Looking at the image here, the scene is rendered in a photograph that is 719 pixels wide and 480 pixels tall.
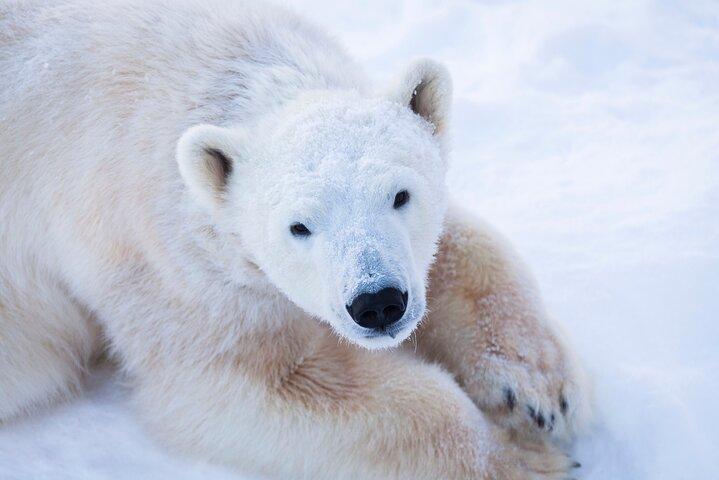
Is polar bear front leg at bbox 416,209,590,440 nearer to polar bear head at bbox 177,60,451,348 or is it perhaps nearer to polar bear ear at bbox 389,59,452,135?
polar bear head at bbox 177,60,451,348

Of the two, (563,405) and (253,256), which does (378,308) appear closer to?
(253,256)

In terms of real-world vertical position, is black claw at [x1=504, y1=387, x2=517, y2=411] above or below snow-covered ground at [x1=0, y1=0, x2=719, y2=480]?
below

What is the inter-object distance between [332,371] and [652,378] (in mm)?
1119

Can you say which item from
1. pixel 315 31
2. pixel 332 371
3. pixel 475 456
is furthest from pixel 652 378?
pixel 315 31

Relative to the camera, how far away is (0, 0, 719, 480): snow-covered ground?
108 inches

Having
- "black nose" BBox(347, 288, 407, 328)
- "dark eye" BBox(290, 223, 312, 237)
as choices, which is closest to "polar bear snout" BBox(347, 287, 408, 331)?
"black nose" BBox(347, 288, 407, 328)

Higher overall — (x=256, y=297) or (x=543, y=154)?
(x=543, y=154)

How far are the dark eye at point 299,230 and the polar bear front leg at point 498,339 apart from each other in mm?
948

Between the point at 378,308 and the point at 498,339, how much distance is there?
925mm

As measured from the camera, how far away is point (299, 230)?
7.84 feet

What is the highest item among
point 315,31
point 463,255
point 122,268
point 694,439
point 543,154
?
point 543,154

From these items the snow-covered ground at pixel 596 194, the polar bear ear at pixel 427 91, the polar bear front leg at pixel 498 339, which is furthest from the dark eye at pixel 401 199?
the snow-covered ground at pixel 596 194

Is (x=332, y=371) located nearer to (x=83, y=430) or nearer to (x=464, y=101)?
(x=83, y=430)

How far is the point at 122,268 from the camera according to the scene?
9.45 ft
